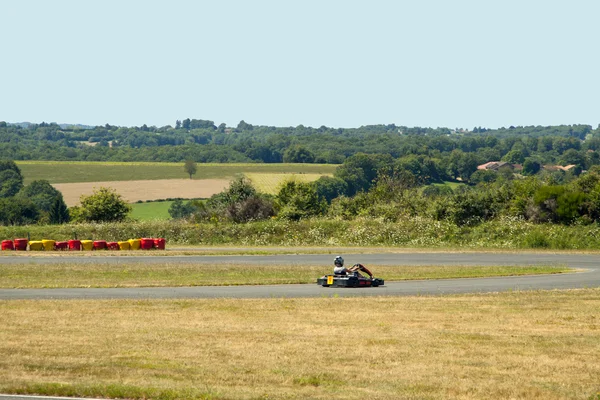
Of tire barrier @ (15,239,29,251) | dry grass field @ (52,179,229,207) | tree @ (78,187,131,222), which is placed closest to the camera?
tire barrier @ (15,239,29,251)

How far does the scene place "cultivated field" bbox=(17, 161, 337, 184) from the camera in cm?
16525

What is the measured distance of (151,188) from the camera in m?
150

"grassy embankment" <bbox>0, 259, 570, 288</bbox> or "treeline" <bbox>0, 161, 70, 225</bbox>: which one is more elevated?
"grassy embankment" <bbox>0, 259, 570, 288</bbox>

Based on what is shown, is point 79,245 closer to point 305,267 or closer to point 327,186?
point 305,267

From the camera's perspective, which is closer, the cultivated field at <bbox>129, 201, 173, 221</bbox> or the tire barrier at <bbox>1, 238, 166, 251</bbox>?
the tire barrier at <bbox>1, 238, 166, 251</bbox>

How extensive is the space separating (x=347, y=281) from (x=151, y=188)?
392 ft

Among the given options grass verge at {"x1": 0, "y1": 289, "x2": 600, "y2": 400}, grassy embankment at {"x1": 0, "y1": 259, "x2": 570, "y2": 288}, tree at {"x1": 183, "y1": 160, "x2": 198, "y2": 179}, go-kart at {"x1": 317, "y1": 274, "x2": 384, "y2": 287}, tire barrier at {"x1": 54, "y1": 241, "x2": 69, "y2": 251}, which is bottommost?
tire barrier at {"x1": 54, "y1": 241, "x2": 69, "y2": 251}

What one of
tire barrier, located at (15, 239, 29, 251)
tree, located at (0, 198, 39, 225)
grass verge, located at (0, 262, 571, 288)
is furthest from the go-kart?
tree, located at (0, 198, 39, 225)

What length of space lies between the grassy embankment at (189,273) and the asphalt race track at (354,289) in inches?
58.5

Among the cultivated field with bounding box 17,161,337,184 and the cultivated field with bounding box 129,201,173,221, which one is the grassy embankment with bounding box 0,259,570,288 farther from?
the cultivated field with bounding box 17,161,337,184

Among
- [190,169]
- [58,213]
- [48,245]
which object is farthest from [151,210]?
[48,245]

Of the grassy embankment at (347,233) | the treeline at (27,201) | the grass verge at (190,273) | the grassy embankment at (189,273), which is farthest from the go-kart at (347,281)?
the treeline at (27,201)

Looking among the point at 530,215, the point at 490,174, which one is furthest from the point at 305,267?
the point at 490,174

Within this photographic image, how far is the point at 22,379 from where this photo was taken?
1599 cm
